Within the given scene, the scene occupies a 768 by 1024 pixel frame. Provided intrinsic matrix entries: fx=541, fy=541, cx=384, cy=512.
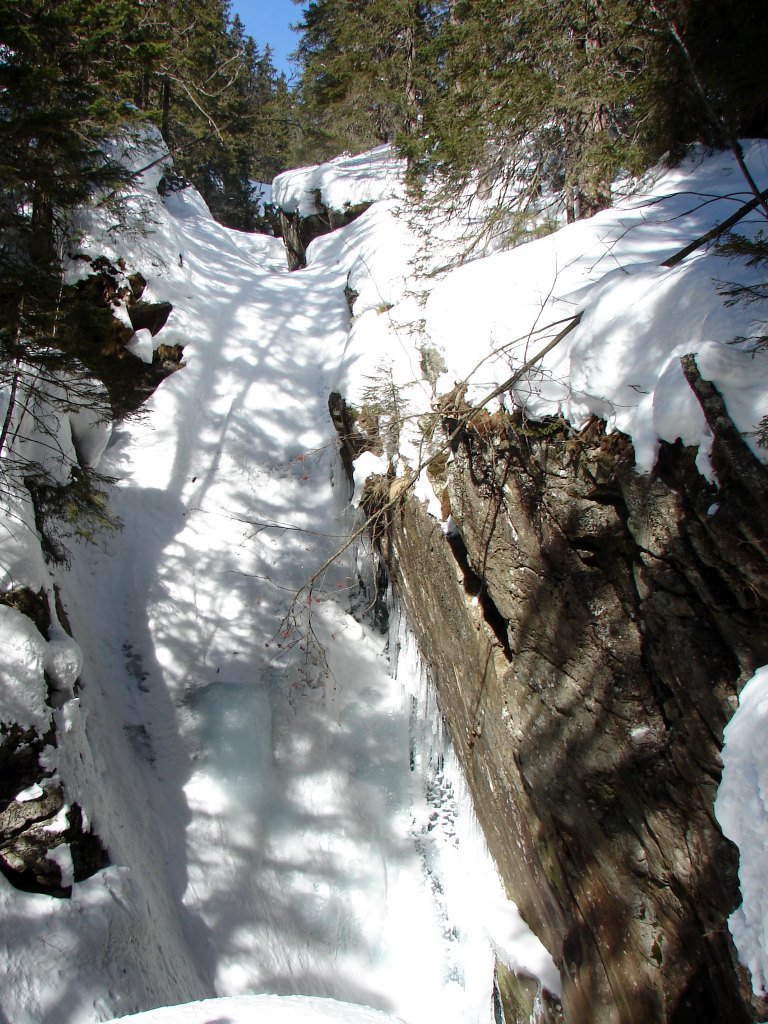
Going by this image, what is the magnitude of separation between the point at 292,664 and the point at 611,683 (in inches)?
172

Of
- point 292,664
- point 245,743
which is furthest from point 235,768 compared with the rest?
point 292,664

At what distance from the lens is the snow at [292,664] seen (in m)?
3.51

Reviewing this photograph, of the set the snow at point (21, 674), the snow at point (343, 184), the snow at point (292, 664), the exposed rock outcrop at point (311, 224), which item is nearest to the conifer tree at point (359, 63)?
the snow at point (343, 184)

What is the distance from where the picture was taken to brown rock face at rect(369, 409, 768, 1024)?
8.74 ft

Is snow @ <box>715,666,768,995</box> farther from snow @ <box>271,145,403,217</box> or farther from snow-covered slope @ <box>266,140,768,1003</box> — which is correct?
snow @ <box>271,145,403,217</box>

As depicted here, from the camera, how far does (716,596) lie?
2.64m

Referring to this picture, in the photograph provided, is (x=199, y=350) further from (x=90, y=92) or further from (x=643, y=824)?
(x=643, y=824)

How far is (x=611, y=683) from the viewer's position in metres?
3.33

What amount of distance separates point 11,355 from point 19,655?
242 centimetres

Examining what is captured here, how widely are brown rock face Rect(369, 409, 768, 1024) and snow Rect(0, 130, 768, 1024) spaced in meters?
0.37

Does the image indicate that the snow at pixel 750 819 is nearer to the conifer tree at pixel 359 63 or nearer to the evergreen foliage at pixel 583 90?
the evergreen foliage at pixel 583 90

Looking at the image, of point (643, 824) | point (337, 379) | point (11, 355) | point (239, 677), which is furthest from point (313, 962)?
point (337, 379)

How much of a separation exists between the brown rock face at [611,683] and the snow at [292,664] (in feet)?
1.21

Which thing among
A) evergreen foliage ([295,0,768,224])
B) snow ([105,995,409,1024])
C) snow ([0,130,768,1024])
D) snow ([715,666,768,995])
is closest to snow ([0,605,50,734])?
snow ([0,130,768,1024])
